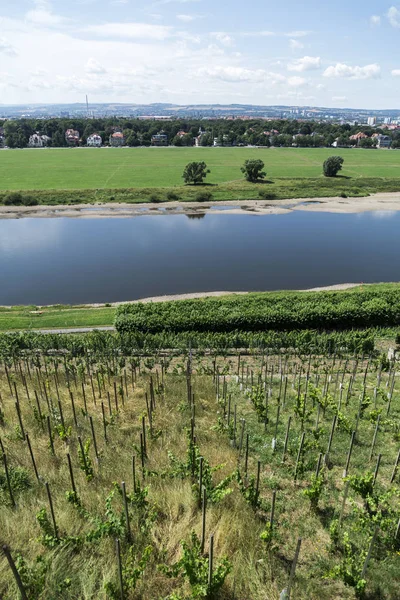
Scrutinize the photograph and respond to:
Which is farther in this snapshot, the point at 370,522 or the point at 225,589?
the point at 370,522

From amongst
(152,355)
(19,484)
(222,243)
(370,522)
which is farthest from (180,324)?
(222,243)

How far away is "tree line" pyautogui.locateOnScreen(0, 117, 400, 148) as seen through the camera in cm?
12112

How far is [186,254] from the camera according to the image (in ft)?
141

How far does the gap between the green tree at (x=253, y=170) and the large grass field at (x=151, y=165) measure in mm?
2732

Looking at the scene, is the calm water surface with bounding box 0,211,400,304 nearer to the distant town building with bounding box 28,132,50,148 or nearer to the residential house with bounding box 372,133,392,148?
the distant town building with bounding box 28,132,50,148

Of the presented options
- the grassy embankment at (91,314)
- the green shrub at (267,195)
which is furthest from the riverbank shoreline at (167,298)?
the green shrub at (267,195)

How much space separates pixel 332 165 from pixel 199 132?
262ft

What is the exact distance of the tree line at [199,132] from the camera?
12112cm

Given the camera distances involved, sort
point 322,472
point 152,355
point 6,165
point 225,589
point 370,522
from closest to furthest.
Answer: point 225,589
point 370,522
point 322,472
point 152,355
point 6,165

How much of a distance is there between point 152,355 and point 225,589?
1251cm

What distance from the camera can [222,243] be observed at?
46.2m

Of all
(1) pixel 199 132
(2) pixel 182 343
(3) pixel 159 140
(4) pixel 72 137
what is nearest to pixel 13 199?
(2) pixel 182 343

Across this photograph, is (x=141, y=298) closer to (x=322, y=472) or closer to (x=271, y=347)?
(x=271, y=347)

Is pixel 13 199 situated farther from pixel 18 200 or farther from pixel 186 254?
pixel 186 254
